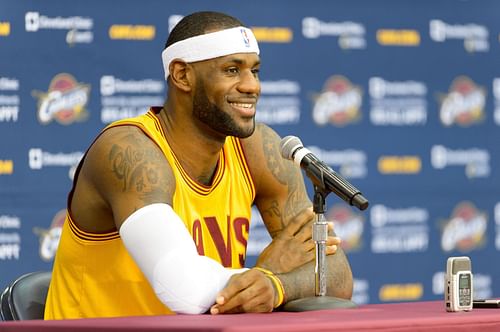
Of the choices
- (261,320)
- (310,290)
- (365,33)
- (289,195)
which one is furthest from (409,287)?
(261,320)

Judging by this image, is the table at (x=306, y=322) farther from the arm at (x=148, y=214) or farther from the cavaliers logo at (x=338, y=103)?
the cavaliers logo at (x=338, y=103)

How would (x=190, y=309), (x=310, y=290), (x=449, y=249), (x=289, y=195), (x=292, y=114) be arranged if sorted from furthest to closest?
(x=449, y=249), (x=292, y=114), (x=289, y=195), (x=310, y=290), (x=190, y=309)

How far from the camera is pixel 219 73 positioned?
3465 millimetres

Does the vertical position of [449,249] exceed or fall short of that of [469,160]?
it falls short

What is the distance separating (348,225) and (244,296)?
3.00 metres

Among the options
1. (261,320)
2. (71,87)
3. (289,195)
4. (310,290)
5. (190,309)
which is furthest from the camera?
(71,87)

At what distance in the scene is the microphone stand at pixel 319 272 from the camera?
2891 millimetres

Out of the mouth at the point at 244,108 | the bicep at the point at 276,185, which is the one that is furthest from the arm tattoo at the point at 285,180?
the mouth at the point at 244,108

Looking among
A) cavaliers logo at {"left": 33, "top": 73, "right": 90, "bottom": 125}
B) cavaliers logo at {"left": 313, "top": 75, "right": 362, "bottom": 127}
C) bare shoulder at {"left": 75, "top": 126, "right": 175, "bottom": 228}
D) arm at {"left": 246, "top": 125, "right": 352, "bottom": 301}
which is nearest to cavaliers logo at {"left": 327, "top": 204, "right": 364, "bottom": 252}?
cavaliers logo at {"left": 313, "top": 75, "right": 362, "bottom": 127}

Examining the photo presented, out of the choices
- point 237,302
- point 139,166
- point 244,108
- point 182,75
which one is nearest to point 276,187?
point 244,108

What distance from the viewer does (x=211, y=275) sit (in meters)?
2.93

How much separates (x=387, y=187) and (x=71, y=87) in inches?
65.1

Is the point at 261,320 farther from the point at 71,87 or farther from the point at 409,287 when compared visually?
the point at 409,287

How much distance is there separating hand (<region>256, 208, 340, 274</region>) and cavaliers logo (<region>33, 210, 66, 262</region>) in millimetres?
2014
